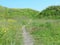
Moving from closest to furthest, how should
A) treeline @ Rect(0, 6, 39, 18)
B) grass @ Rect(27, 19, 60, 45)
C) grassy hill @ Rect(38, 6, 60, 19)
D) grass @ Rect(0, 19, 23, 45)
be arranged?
grass @ Rect(0, 19, 23, 45) < grass @ Rect(27, 19, 60, 45) < grassy hill @ Rect(38, 6, 60, 19) < treeline @ Rect(0, 6, 39, 18)

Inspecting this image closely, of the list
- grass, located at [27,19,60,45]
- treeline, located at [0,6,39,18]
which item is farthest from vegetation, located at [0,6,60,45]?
treeline, located at [0,6,39,18]

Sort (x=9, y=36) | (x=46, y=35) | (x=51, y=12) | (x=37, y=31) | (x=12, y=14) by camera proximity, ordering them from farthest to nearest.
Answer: (x=12, y=14), (x=51, y=12), (x=37, y=31), (x=46, y=35), (x=9, y=36)

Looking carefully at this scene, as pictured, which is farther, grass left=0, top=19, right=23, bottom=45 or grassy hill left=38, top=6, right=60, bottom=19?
grassy hill left=38, top=6, right=60, bottom=19

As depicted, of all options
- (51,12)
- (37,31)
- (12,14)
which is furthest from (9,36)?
(12,14)

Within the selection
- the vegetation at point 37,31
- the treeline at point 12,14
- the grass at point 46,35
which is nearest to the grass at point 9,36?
the vegetation at point 37,31

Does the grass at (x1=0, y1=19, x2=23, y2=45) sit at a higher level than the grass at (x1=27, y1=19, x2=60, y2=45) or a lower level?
higher

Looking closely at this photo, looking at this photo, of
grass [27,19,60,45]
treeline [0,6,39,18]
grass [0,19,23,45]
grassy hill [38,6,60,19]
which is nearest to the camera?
grass [0,19,23,45]

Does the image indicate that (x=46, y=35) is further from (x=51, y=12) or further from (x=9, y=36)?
(x=51, y=12)

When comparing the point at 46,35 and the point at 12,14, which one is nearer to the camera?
the point at 46,35

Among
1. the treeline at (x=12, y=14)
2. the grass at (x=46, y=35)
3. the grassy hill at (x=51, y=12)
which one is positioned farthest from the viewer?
the treeline at (x=12, y=14)

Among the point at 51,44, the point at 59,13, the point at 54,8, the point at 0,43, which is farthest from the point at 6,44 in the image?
the point at 54,8

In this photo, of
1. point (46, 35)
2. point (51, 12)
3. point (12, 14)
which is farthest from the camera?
point (12, 14)

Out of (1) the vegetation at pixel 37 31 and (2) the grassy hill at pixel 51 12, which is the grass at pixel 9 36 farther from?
(2) the grassy hill at pixel 51 12

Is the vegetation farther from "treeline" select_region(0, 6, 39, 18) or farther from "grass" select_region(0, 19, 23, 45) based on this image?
"treeline" select_region(0, 6, 39, 18)
